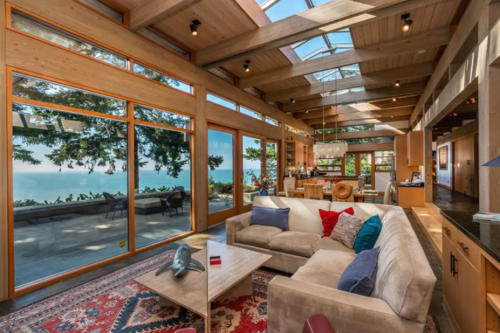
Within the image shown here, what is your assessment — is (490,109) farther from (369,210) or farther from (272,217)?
(272,217)

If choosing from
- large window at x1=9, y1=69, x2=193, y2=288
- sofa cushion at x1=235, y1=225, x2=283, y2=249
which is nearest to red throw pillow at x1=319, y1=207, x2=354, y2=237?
sofa cushion at x1=235, y1=225, x2=283, y2=249

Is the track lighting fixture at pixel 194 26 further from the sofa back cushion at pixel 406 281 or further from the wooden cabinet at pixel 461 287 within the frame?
the wooden cabinet at pixel 461 287

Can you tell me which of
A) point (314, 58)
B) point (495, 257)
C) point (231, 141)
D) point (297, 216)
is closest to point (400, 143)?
point (314, 58)

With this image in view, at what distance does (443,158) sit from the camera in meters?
11.5

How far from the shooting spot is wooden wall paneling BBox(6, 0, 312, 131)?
2.74 metres

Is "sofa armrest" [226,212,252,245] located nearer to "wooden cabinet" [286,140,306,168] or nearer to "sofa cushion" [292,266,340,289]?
"sofa cushion" [292,266,340,289]

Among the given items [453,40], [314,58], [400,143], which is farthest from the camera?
[400,143]

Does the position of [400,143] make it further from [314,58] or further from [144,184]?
[144,184]

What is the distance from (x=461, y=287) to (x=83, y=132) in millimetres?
4338

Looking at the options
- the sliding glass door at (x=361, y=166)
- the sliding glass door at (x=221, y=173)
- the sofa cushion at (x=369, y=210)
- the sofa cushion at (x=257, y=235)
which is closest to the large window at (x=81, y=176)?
the sliding glass door at (x=221, y=173)

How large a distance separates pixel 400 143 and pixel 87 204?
8756 mm

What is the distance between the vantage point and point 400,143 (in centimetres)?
777

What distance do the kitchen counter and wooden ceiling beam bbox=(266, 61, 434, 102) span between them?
4.42 metres

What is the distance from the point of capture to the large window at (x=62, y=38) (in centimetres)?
258
